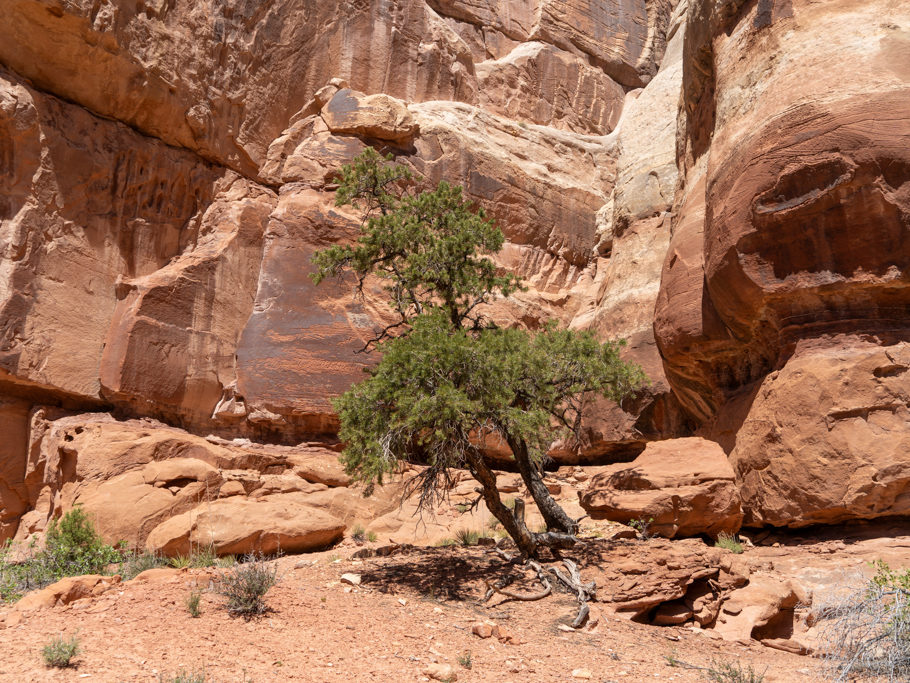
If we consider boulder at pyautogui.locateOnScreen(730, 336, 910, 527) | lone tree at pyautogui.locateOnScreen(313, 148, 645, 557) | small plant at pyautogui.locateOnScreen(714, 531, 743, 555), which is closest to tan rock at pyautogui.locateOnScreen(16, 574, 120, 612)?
lone tree at pyautogui.locateOnScreen(313, 148, 645, 557)

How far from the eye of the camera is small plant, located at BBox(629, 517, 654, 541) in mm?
11039

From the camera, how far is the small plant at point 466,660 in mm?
6328

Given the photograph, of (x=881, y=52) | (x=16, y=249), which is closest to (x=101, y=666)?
(x=881, y=52)

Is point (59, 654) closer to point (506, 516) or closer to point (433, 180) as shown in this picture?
point (506, 516)

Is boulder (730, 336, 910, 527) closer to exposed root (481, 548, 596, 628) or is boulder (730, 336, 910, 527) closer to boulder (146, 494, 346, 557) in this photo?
exposed root (481, 548, 596, 628)

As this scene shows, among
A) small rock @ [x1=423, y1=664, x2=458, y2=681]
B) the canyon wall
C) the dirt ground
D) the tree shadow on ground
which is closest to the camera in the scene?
the dirt ground

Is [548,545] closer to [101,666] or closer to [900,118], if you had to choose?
[101,666]

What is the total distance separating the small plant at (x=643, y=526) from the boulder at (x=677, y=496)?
0.04m

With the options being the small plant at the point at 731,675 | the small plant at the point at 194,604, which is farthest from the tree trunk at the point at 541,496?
the small plant at the point at 194,604

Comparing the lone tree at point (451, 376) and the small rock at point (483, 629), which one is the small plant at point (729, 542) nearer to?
the lone tree at point (451, 376)

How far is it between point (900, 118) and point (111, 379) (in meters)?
16.7

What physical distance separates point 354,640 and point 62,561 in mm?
5376

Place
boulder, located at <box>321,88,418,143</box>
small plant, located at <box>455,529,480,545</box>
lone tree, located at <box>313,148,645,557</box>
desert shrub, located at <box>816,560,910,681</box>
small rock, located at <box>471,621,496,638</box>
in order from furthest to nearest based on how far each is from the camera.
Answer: boulder, located at <box>321,88,418,143</box> < small plant, located at <box>455,529,480,545</box> < lone tree, located at <box>313,148,645,557</box> < small rock, located at <box>471,621,496,638</box> < desert shrub, located at <box>816,560,910,681</box>

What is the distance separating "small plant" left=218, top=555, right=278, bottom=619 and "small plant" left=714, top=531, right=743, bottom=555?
7346mm
